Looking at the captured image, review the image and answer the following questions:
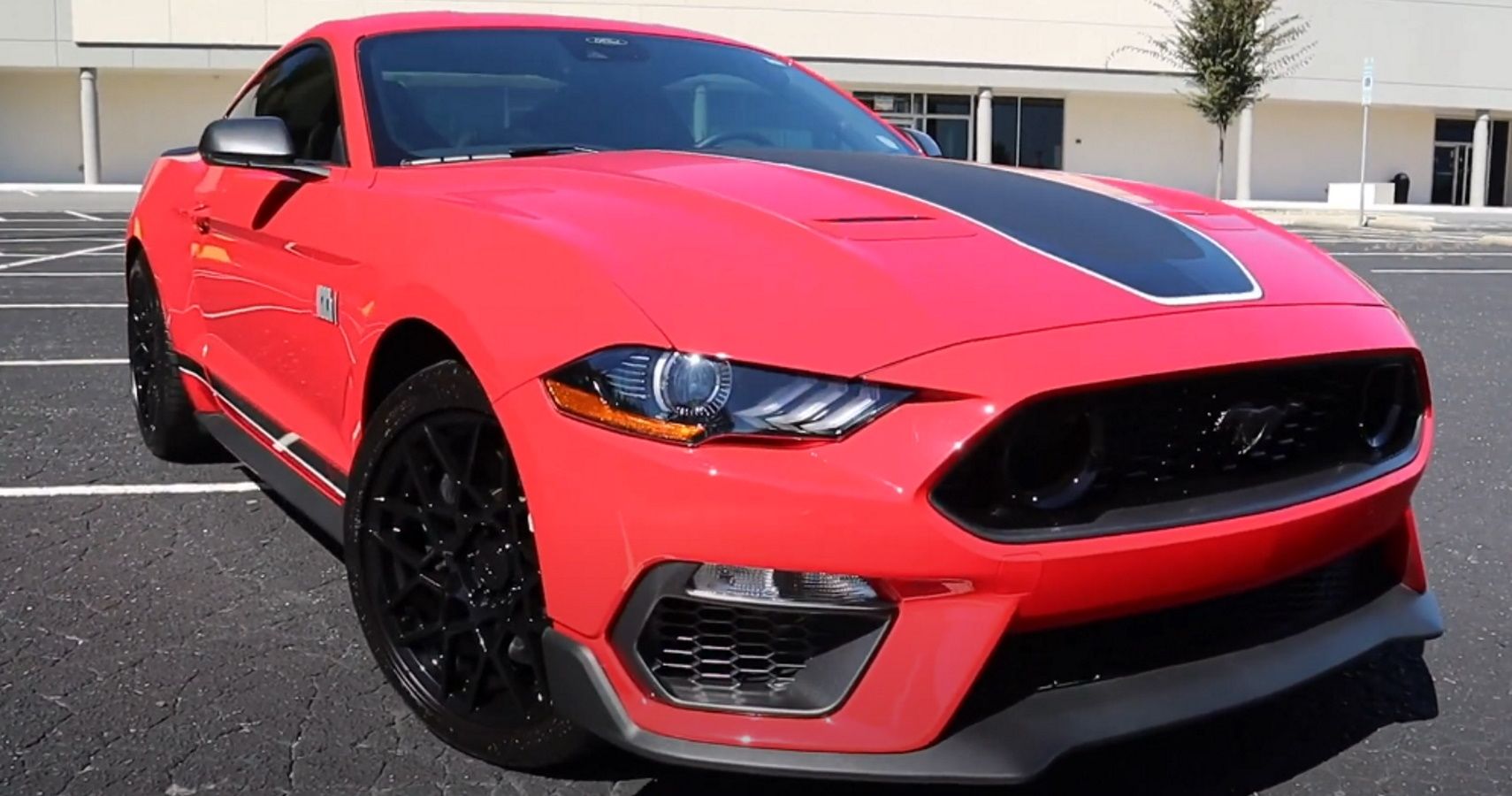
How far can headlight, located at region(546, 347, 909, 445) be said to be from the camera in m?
1.87

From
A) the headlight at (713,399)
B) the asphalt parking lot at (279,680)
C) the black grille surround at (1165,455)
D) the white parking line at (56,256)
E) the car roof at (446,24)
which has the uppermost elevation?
the car roof at (446,24)

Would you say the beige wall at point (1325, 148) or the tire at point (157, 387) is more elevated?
the beige wall at point (1325, 148)

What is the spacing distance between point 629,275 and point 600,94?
4.82 ft

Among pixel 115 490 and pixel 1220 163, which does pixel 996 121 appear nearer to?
pixel 1220 163

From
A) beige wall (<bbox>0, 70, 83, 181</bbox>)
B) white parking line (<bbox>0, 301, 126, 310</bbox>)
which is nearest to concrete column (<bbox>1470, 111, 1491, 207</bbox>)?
beige wall (<bbox>0, 70, 83, 181</bbox>)

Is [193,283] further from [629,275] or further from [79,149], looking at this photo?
[79,149]

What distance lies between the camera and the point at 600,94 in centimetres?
340

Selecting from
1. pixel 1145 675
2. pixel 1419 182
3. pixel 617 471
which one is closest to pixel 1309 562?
pixel 1145 675

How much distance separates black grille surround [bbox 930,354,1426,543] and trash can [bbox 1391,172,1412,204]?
4172 cm

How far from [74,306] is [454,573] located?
8090 mm

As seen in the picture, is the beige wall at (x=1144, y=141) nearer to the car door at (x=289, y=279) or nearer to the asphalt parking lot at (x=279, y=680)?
the asphalt parking lot at (x=279, y=680)

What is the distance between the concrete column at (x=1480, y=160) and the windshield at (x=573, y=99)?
4207 cm

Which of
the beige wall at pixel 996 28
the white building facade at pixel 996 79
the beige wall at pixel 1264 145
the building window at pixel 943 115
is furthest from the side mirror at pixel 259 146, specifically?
the beige wall at pixel 1264 145

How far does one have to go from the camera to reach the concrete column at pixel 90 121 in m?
33.1
